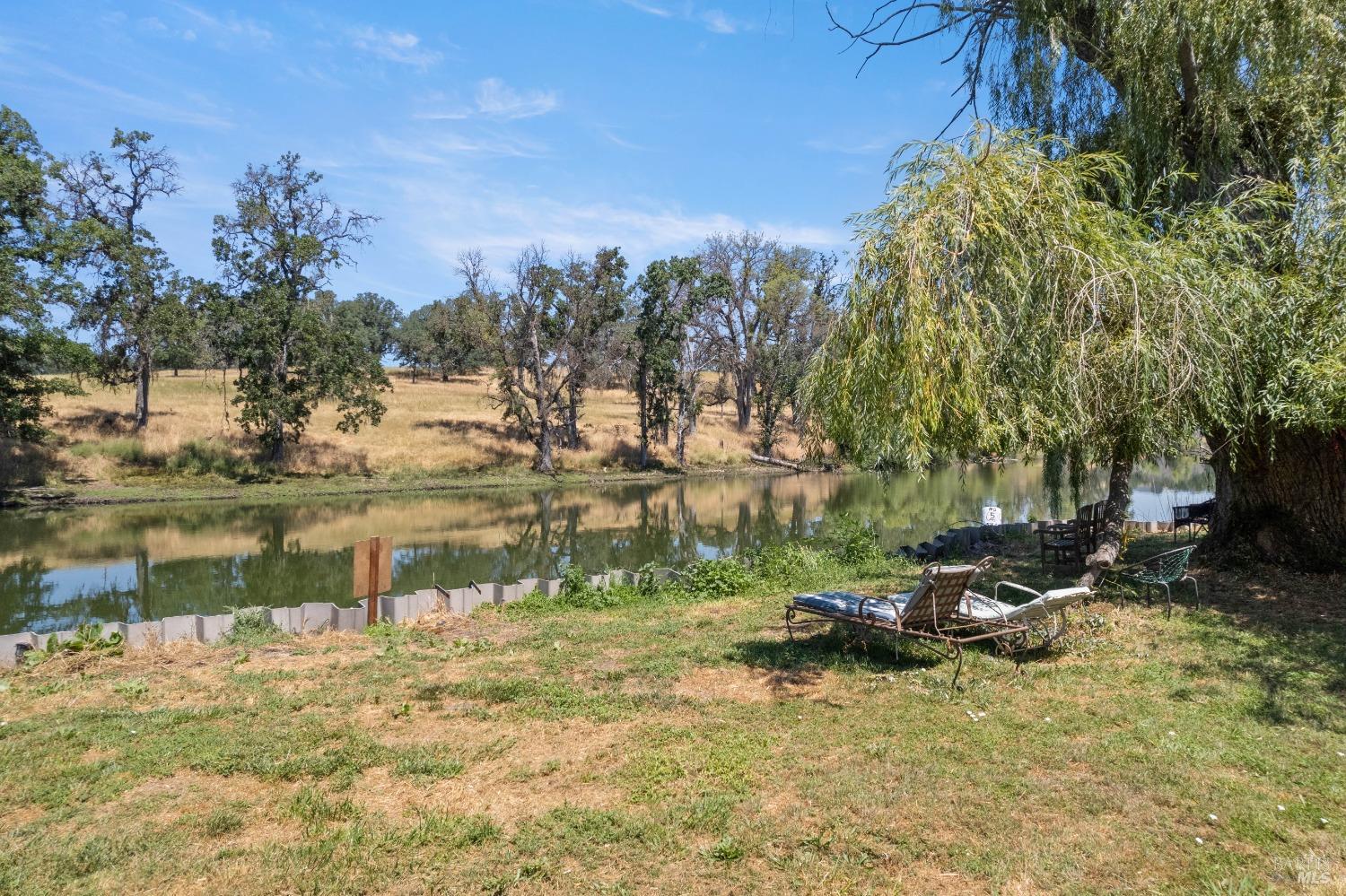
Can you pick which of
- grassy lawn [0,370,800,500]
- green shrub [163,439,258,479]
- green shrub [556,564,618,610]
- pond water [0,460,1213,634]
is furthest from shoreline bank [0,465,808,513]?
green shrub [556,564,618,610]

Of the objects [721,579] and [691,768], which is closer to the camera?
[691,768]

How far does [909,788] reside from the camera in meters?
4.45

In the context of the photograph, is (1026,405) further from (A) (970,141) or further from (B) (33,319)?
(B) (33,319)

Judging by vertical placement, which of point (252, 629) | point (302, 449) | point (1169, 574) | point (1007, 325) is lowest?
point (252, 629)

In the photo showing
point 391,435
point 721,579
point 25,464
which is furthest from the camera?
point 391,435

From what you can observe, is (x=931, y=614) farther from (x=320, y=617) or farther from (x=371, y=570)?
(x=320, y=617)

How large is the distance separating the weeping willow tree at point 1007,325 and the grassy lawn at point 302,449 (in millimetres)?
31559

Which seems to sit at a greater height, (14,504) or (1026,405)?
(1026,405)

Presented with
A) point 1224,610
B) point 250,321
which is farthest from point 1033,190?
point 250,321

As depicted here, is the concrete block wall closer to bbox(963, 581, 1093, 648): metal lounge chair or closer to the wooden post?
the wooden post

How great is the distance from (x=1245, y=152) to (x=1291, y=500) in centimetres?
401

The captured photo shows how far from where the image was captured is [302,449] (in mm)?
39969

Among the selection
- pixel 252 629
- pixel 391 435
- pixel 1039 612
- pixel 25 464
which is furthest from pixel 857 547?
pixel 391 435

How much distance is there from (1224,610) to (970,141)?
17.0 ft
